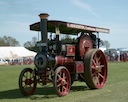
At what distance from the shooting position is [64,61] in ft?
27.9

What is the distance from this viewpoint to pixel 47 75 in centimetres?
805

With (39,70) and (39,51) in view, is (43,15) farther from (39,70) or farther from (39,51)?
(39,70)

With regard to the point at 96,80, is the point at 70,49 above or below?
above

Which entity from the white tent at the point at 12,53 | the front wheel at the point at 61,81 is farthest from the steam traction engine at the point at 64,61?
the white tent at the point at 12,53

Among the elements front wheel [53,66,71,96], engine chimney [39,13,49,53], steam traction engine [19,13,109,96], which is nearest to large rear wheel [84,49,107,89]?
steam traction engine [19,13,109,96]

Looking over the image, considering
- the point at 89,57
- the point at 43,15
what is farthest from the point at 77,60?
the point at 43,15

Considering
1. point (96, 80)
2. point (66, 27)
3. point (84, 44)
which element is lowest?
point (96, 80)

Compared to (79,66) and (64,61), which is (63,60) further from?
(79,66)

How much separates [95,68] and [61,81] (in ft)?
6.55

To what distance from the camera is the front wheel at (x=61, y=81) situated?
739 centimetres

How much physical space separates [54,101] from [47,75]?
133 centimetres

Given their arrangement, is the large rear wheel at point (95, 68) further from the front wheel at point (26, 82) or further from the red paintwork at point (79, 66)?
the front wheel at point (26, 82)

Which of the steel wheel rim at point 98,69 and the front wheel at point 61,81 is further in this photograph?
the steel wheel rim at point 98,69

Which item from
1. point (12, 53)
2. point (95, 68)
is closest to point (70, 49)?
point (95, 68)
